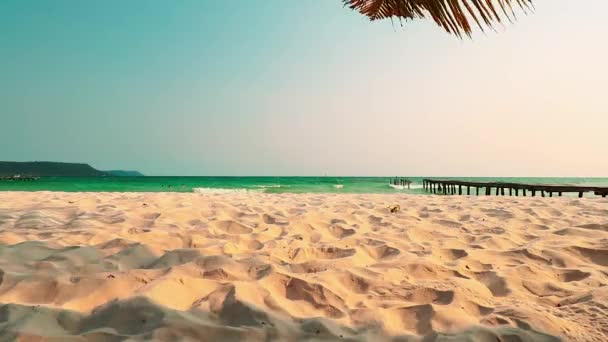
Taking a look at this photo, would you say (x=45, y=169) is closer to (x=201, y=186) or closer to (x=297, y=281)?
(x=201, y=186)

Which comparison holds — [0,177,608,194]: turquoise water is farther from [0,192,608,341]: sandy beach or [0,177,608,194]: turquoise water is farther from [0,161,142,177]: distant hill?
[0,161,142,177]: distant hill

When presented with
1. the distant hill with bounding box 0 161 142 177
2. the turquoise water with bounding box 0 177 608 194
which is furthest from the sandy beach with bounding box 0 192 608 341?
the distant hill with bounding box 0 161 142 177

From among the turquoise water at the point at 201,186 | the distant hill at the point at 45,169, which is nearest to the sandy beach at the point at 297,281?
the turquoise water at the point at 201,186

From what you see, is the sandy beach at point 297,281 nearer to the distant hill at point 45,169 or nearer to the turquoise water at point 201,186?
the turquoise water at point 201,186

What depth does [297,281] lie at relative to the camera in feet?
7.81

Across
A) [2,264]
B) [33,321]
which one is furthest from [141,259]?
[33,321]

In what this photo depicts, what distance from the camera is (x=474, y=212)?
18.3 feet

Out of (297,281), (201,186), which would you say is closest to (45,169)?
(201,186)

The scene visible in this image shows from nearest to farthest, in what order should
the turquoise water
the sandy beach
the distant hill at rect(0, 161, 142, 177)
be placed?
the sandy beach < the turquoise water < the distant hill at rect(0, 161, 142, 177)

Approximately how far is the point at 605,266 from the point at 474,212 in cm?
267

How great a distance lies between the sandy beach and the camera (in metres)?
1.79

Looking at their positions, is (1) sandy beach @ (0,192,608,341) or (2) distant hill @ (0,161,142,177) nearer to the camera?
(1) sandy beach @ (0,192,608,341)

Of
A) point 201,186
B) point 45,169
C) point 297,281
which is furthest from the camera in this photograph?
point 45,169

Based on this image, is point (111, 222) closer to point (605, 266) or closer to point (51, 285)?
point (51, 285)
